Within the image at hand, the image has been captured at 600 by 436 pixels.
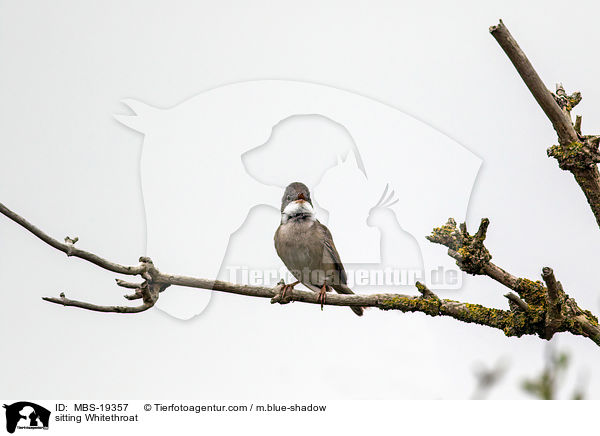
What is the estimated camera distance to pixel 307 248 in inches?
306

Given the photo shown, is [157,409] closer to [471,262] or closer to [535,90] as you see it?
[471,262]

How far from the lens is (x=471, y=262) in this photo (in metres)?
5.53

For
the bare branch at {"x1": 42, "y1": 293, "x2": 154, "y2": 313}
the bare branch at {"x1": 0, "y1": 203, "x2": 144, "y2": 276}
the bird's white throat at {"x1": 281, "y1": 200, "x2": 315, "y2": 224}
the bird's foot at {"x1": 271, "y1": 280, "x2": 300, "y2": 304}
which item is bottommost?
the bare branch at {"x1": 42, "y1": 293, "x2": 154, "y2": 313}

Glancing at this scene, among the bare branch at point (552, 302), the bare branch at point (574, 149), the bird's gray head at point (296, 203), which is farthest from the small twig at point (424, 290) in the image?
the bird's gray head at point (296, 203)

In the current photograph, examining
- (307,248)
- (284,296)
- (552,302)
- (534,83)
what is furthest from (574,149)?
(307,248)

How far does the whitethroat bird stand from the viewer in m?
7.76

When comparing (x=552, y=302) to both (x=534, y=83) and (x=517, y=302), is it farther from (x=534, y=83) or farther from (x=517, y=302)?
(x=534, y=83)

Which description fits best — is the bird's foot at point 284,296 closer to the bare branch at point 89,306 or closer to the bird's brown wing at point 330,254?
the bare branch at point 89,306

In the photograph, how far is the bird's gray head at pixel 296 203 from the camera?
7.55 meters

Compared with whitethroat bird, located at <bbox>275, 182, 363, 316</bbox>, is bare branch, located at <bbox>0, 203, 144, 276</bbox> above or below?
below

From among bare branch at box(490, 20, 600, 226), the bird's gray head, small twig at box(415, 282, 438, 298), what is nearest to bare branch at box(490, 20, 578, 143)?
bare branch at box(490, 20, 600, 226)

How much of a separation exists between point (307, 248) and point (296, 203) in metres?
0.55

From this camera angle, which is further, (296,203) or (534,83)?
(296,203)

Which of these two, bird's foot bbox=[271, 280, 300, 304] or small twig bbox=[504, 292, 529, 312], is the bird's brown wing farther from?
small twig bbox=[504, 292, 529, 312]
